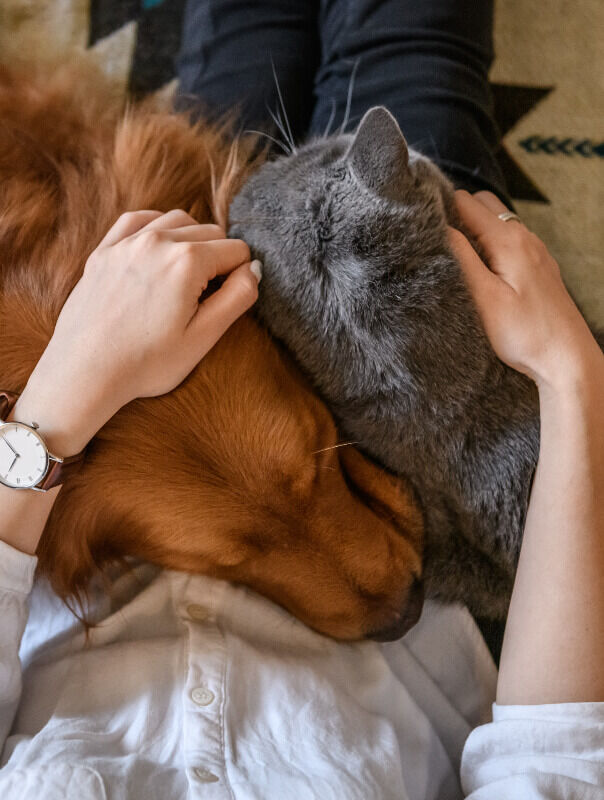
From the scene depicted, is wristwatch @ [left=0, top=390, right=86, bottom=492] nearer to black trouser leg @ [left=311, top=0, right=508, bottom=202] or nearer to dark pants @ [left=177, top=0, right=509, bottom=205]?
dark pants @ [left=177, top=0, right=509, bottom=205]

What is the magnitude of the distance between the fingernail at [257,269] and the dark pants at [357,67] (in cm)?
58

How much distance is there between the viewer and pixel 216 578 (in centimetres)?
118

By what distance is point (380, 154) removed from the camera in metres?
0.97

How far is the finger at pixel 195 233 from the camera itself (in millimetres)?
1061

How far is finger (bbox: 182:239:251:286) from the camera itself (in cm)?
102

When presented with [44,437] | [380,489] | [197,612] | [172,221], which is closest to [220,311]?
[172,221]

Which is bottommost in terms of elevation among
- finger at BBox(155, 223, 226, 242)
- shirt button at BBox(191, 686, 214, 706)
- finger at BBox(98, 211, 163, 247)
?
shirt button at BBox(191, 686, 214, 706)

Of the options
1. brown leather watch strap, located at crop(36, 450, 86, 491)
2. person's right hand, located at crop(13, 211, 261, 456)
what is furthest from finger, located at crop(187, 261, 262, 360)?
brown leather watch strap, located at crop(36, 450, 86, 491)

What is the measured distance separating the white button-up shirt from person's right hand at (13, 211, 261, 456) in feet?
0.81

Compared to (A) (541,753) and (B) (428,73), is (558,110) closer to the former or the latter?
(B) (428,73)

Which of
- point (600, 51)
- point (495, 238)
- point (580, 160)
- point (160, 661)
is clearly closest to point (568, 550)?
point (495, 238)

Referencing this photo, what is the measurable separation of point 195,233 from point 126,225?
11 centimetres

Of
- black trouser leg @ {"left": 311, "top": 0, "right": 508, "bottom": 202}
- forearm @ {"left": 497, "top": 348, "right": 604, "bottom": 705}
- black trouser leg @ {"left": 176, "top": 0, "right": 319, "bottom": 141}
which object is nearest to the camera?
forearm @ {"left": 497, "top": 348, "right": 604, "bottom": 705}

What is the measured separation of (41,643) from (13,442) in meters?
0.44
